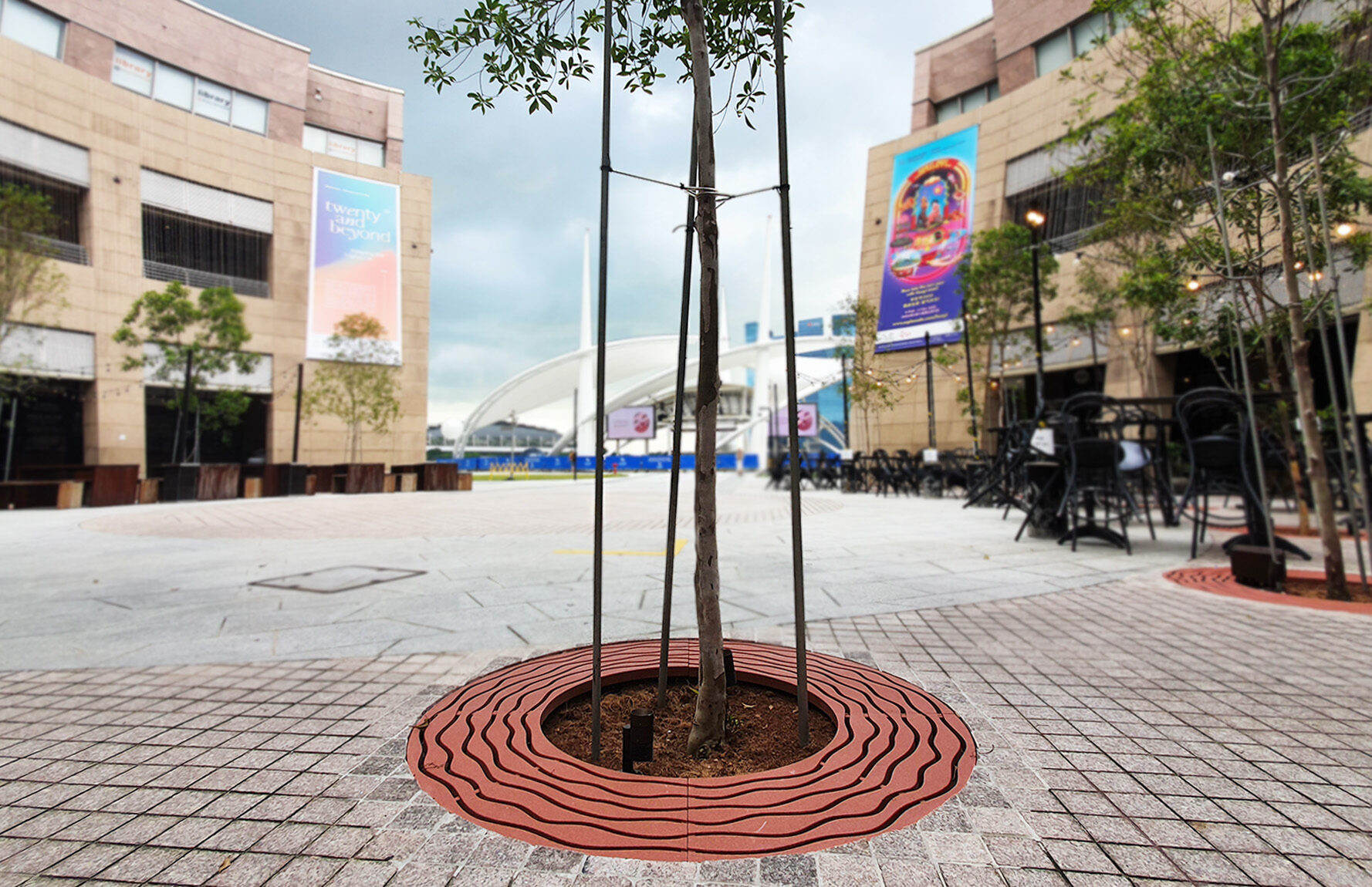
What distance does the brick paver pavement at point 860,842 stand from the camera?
1.21m

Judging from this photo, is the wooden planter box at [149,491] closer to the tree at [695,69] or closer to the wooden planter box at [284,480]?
the wooden planter box at [284,480]

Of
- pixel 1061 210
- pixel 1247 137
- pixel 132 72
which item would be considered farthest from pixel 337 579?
pixel 132 72

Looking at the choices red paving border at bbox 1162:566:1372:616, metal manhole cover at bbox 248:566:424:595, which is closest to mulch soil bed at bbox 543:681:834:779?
metal manhole cover at bbox 248:566:424:595

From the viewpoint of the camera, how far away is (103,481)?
13.4 m

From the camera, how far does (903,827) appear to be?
4.44 feet

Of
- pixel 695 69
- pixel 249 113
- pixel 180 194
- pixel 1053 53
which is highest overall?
pixel 1053 53

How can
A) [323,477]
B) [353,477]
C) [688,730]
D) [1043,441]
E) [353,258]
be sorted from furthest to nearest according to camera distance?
1. [353,258]
2. [323,477]
3. [353,477]
4. [1043,441]
5. [688,730]

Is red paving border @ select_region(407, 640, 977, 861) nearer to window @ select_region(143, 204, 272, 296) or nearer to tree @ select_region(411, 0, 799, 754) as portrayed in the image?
tree @ select_region(411, 0, 799, 754)

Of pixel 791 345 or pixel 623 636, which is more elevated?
pixel 791 345

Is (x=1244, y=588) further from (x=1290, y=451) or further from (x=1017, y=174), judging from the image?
(x=1017, y=174)

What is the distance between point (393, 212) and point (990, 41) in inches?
1182

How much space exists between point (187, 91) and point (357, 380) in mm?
14413

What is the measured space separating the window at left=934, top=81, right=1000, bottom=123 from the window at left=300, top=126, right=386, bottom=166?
94.2 feet

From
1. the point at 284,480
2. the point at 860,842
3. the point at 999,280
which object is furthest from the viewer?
the point at 999,280
